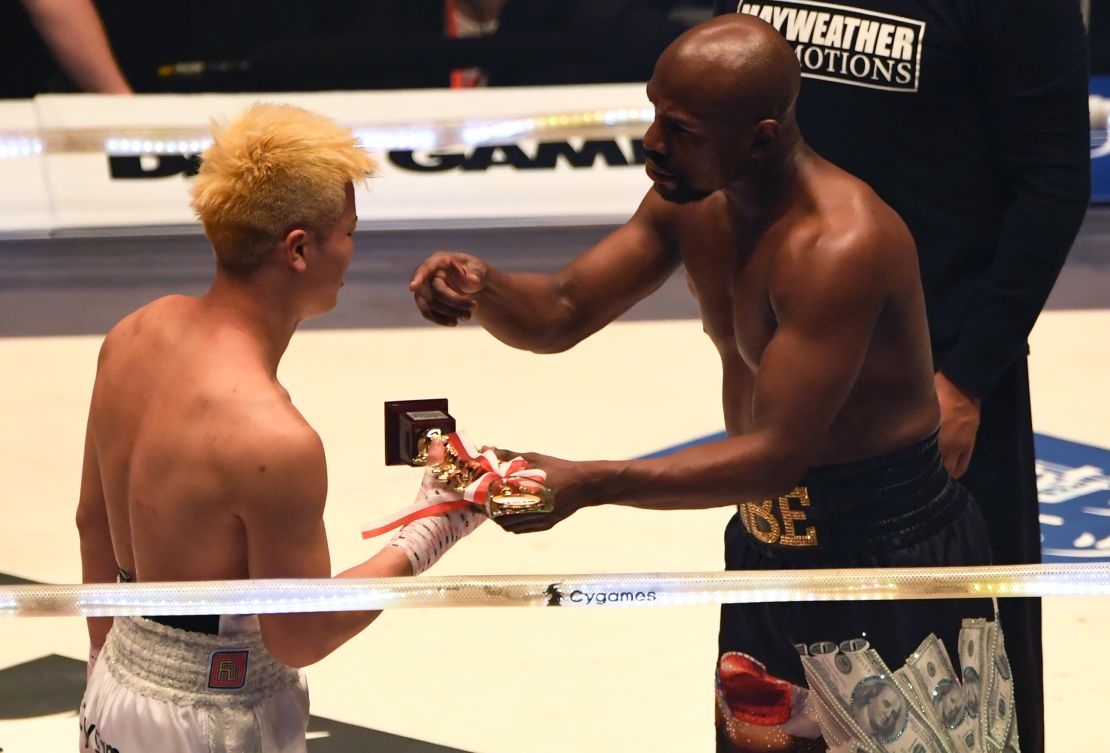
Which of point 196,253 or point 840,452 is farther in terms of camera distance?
point 196,253

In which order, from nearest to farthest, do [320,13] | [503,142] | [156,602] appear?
[156,602] → [503,142] → [320,13]

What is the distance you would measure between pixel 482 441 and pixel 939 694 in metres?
3.13

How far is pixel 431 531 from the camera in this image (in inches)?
87.7

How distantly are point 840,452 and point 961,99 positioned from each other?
708mm

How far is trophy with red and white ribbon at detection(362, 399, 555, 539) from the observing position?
208 cm

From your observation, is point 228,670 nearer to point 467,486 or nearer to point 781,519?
point 467,486

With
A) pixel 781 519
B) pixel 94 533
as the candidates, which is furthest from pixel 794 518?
pixel 94 533

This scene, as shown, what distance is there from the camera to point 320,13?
387 inches

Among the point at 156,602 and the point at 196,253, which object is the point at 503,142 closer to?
the point at 196,253

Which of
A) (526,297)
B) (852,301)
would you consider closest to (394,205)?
(526,297)

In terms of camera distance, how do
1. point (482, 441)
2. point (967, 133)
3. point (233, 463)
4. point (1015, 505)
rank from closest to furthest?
1. point (233, 463)
2. point (967, 133)
3. point (1015, 505)
4. point (482, 441)

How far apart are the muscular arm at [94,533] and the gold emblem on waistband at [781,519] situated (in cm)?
100

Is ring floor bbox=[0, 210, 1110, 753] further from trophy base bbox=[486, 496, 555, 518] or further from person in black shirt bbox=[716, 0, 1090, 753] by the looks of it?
trophy base bbox=[486, 496, 555, 518]

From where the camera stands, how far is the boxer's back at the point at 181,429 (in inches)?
80.0
